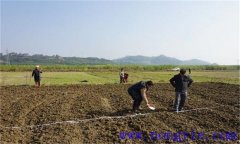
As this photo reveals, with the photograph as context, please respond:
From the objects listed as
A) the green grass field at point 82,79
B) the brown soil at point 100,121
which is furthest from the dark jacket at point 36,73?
the brown soil at point 100,121

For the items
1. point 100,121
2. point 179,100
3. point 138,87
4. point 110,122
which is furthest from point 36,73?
point 110,122

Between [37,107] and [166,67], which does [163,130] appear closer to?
[37,107]

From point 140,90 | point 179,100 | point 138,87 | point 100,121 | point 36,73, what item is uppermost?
point 36,73

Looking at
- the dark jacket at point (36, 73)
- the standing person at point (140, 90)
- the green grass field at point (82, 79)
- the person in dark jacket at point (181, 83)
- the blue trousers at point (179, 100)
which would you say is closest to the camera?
the standing person at point (140, 90)

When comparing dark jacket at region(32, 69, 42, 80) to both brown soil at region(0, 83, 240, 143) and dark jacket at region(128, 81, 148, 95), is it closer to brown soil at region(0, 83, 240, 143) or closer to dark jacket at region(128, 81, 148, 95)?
brown soil at region(0, 83, 240, 143)

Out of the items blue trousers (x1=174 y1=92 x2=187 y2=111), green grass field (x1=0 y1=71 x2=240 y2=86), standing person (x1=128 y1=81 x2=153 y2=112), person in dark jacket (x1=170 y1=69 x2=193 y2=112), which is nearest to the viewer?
standing person (x1=128 y1=81 x2=153 y2=112)

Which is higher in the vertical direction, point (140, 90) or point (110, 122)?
point (140, 90)

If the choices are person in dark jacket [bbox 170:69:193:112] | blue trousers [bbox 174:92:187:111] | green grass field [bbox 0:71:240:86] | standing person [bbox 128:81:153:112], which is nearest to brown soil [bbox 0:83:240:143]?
blue trousers [bbox 174:92:187:111]

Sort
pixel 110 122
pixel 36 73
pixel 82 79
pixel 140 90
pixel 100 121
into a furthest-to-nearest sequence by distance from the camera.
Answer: pixel 82 79 < pixel 36 73 < pixel 140 90 < pixel 100 121 < pixel 110 122

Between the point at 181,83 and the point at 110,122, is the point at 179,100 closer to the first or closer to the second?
the point at 181,83

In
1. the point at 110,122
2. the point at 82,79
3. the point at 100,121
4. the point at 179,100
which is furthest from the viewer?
the point at 82,79

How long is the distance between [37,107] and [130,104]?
13.8ft

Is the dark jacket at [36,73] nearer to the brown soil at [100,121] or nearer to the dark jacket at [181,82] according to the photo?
the brown soil at [100,121]

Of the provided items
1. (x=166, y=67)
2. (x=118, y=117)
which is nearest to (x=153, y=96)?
(x=118, y=117)
